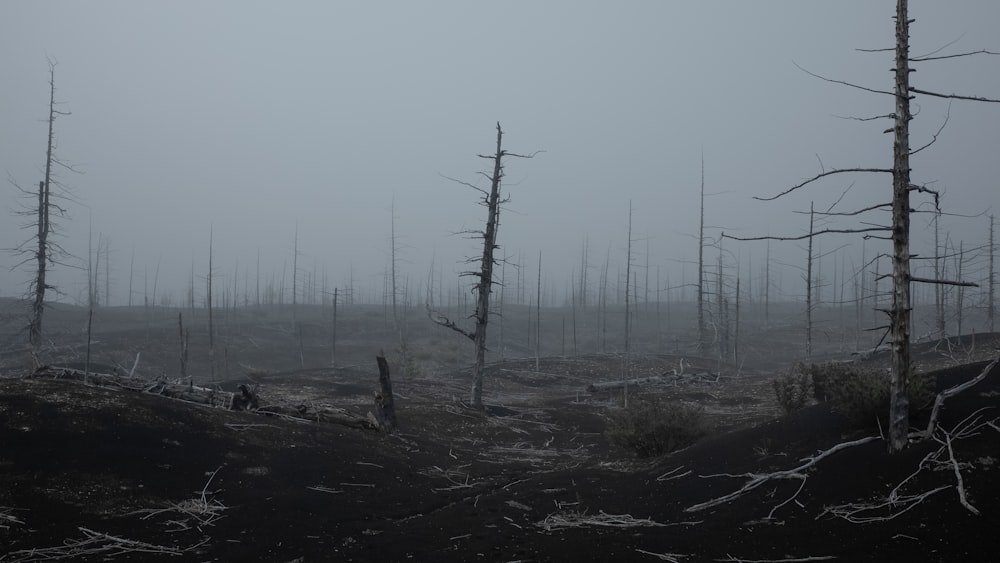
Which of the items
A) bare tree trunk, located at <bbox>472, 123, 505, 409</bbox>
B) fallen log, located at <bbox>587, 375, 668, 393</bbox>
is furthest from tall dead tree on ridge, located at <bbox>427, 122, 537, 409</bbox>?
fallen log, located at <bbox>587, 375, 668, 393</bbox>

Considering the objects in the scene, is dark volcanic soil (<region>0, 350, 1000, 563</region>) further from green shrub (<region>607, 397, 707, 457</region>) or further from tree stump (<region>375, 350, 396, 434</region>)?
tree stump (<region>375, 350, 396, 434</region>)

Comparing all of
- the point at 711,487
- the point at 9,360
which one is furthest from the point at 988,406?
the point at 9,360

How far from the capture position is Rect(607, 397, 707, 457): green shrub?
46.5 ft

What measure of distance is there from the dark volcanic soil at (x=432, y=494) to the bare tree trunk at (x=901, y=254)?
1.54 ft

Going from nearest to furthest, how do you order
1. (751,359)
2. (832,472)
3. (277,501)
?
1. (832,472)
2. (277,501)
3. (751,359)

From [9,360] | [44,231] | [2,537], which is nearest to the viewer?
[2,537]

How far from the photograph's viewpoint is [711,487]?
9398 millimetres

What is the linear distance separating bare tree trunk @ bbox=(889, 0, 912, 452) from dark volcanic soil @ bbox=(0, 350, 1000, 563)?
1.54 feet

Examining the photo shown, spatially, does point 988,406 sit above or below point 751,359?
above

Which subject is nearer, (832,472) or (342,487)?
(832,472)

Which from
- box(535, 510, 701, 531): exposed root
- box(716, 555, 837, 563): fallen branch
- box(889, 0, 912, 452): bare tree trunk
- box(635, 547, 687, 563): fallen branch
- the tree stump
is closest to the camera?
box(716, 555, 837, 563): fallen branch

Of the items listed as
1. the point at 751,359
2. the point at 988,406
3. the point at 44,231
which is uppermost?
the point at 44,231

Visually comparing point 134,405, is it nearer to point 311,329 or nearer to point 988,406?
point 988,406

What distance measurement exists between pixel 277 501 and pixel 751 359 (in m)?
54.8
